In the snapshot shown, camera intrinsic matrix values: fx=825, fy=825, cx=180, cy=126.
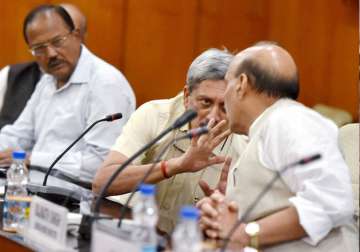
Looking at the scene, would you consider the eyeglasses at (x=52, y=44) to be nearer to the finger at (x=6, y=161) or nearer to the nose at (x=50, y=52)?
A: the nose at (x=50, y=52)

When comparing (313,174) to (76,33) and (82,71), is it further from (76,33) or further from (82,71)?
(76,33)

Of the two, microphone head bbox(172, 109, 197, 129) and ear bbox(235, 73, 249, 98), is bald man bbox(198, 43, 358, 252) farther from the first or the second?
microphone head bbox(172, 109, 197, 129)

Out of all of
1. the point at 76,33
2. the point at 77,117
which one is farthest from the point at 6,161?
the point at 76,33

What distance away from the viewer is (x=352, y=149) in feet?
9.41

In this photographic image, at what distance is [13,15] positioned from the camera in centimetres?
580

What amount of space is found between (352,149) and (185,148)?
27.6 inches

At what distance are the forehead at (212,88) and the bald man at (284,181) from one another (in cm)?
45

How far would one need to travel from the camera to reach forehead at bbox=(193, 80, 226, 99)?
310 cm

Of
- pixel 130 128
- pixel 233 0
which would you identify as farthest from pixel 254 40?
pixel 130 128

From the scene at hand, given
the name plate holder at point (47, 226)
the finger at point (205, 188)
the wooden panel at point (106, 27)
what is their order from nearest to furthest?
the name plate holder at point (47, 226) < the finger at point (205, 188) < the wooden panel at point (106, 27)

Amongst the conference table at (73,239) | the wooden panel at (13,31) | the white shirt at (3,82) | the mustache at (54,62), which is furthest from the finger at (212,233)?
the wooden panel at (13,31)

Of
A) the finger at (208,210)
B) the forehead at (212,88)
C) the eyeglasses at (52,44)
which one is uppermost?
the forehead at (212,88)

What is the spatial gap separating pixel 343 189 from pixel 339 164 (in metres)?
0.08

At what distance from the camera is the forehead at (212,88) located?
310cm
